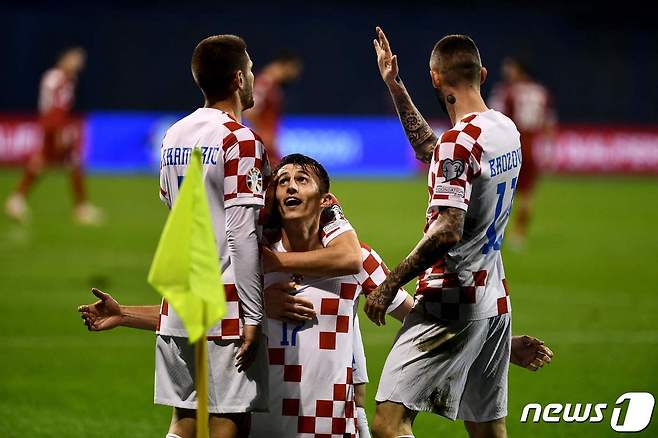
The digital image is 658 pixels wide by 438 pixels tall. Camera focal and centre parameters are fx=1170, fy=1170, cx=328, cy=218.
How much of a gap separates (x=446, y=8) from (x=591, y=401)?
1146 inches

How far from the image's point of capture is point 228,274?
4.90 m

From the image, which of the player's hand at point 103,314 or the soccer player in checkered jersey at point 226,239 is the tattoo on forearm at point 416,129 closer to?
the soccer player in checkered jersey at point 226,239

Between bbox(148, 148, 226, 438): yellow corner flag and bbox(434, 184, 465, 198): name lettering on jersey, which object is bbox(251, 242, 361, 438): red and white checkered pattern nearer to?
bbox(434, 184, 465, 198): name lettering on jersey

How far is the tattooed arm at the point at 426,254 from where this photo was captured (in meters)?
4.97

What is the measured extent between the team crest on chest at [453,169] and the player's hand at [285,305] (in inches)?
33.2

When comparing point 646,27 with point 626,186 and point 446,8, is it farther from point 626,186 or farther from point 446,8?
point 626,186

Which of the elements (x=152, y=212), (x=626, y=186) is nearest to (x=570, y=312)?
(x=152, y=212)

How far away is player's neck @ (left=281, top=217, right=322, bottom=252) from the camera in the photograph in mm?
5328

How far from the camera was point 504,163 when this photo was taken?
520 cm

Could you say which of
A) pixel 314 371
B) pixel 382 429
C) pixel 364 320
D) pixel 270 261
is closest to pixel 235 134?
pixel 270 261

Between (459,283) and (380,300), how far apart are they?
1.35ft

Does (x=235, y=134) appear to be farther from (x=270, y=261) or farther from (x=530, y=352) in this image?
(x=530, y=352)

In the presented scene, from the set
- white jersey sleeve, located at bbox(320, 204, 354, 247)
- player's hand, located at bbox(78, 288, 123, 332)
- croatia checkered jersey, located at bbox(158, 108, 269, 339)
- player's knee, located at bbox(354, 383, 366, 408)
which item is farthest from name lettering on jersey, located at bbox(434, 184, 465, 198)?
player's hand, located at bbox(78, 288, 123, 332)

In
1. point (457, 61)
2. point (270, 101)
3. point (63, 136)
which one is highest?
point (270, 101)
